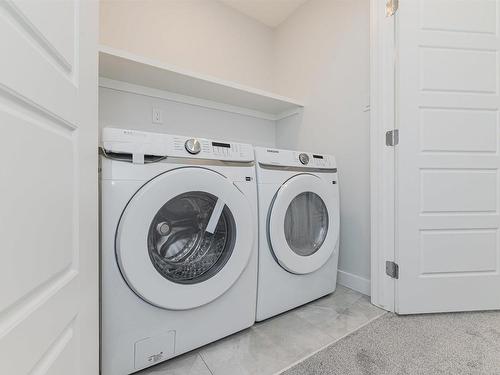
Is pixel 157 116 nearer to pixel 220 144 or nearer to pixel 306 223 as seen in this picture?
pixel 220 144

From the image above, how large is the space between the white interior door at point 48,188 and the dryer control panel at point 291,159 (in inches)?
27.8

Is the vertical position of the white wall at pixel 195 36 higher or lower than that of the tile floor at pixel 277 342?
higher

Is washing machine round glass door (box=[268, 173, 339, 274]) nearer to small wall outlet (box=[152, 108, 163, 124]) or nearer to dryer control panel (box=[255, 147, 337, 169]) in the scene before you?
dryer control panel (box=[255, 147, 337, 169])

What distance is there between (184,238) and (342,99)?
140cm

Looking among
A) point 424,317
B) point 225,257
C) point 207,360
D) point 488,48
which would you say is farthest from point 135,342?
point 488,48

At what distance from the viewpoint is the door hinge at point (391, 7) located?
128cm

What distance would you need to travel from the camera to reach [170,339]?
0.90 meters

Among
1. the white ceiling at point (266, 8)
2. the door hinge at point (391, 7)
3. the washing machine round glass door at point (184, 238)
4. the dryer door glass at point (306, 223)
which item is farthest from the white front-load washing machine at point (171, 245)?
the white ceiling at point (266, 8)

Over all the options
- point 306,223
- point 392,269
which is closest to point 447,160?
point 392,269

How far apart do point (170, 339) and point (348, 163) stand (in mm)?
1417

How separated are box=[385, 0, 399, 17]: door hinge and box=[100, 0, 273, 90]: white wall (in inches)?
43.3

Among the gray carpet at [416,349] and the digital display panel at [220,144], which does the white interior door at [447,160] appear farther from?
the digital display panel at [220,144]

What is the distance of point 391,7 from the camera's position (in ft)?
4.25

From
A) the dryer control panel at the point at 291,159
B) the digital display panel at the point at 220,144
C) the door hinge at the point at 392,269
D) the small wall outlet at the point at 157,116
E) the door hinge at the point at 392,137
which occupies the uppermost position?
the small wall outlet at the point at 157,116
